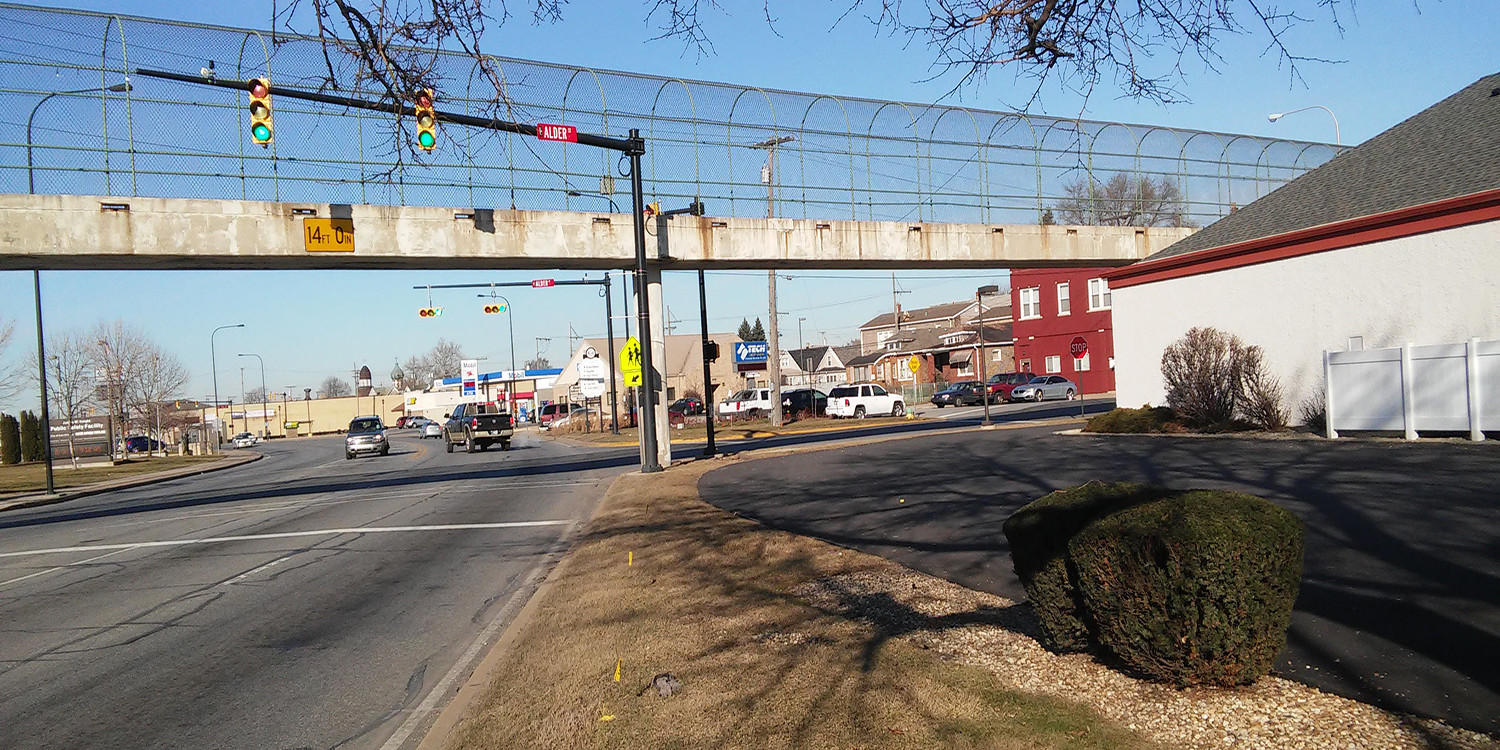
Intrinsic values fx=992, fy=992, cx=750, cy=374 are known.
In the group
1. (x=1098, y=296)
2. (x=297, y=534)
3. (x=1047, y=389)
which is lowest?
(x=297, y=534)

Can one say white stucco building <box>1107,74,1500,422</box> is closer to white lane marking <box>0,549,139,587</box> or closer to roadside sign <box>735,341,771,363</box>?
white lane marking <box>0,549,139,587</box>

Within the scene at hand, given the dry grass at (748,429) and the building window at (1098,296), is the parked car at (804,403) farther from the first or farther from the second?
the building window at (1098,296)

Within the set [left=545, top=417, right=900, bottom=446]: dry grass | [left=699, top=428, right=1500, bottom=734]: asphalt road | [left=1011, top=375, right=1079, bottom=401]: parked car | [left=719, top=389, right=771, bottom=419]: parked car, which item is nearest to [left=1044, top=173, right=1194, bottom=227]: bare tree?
[left=699, top=428, right=1500, bottom=734]: asphalt road

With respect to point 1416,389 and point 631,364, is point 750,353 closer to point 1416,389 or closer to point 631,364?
point 631,364

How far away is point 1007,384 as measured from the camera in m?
58.3

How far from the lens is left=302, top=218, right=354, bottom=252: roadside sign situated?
66.1ft

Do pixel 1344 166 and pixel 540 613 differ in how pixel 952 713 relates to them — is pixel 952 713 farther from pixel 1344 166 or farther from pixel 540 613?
pixel 1344 166

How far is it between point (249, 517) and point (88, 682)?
12781mm

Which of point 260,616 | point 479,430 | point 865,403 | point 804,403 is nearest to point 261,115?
point 260,616

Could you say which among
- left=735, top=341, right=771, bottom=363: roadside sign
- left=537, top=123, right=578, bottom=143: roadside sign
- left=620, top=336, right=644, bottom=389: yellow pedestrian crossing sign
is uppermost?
left=537, top=123, right=578, bottom=143: roadside sign

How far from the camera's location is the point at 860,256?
25.8 meters

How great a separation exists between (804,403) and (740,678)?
49.4 metres

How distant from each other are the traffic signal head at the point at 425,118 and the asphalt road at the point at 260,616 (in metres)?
4.31

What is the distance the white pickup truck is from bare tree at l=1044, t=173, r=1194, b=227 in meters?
21.3
